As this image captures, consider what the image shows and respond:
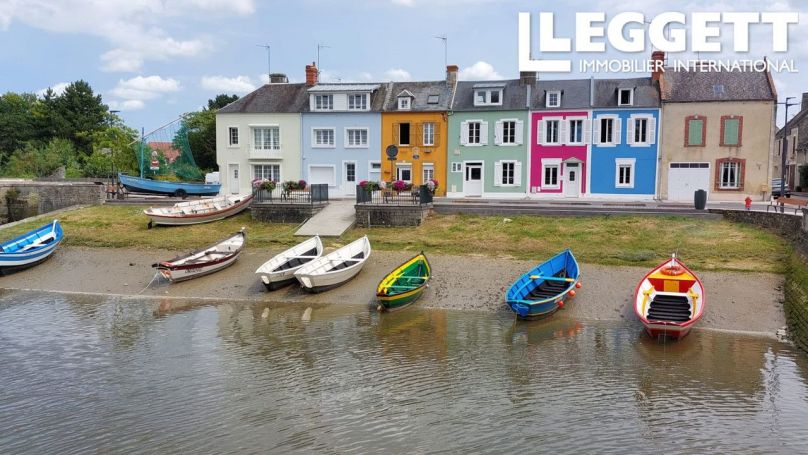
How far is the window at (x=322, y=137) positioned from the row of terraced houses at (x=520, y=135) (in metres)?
0.06

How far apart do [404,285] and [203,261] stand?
24.9 feet

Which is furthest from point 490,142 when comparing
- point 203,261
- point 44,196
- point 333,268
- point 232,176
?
point 44,196

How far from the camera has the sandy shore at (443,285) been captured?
17891 mm

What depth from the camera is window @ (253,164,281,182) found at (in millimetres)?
41375

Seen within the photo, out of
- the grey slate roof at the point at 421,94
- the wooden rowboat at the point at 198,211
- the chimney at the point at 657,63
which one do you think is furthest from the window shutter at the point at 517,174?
the wooden rowboat at the point at 198,211

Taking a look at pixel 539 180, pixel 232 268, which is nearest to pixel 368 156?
pixel 539 180

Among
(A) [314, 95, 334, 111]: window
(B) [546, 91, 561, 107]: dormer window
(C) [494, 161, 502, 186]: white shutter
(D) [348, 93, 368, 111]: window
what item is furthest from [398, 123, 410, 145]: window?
(B) [546, 91, 561, 107]: dormer window

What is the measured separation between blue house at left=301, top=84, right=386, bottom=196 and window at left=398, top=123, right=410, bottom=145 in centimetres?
132

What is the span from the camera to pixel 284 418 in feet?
36.1

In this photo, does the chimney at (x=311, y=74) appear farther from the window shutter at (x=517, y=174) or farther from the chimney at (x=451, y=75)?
the window shutter at (x=517, y=174)

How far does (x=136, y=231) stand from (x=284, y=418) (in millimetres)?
20198

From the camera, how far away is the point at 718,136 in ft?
117

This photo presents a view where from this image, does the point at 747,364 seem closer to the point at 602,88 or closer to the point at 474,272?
the point at 474,272

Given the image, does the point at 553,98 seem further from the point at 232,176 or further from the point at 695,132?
the point at 232,176
